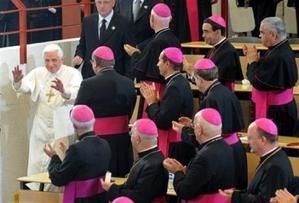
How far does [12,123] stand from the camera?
38.3 ft

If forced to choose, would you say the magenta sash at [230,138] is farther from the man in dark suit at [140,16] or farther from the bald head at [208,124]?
the man in dark suit at [140,16]

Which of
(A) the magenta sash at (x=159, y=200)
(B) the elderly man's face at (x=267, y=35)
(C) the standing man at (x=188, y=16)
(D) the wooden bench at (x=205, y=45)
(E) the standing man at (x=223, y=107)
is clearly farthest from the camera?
(C) the standing man at (x=188, y=16)

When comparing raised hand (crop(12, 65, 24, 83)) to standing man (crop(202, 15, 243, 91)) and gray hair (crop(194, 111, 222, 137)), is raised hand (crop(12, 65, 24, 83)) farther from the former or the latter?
gray hair (crop(194, 111, 222, 137))

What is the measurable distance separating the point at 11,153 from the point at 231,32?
195 inches

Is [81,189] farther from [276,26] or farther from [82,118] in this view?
[276,26]

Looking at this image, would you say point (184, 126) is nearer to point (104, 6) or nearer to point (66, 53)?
point (104, 6)

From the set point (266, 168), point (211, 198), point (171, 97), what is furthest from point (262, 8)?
point (266, 168)

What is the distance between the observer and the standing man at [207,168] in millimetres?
8055

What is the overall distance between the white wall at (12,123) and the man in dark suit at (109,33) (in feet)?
3.16

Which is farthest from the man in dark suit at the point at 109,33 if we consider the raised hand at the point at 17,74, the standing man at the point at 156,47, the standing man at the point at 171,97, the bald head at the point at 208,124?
the bald head at the point at 208,124

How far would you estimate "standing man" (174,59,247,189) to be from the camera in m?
9.02

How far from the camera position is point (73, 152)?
8523mm

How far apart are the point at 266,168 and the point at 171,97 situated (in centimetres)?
188

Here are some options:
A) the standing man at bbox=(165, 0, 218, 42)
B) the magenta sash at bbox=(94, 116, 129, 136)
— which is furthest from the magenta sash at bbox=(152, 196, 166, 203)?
the standing man at bbox=(165, 0, 218, 42)
